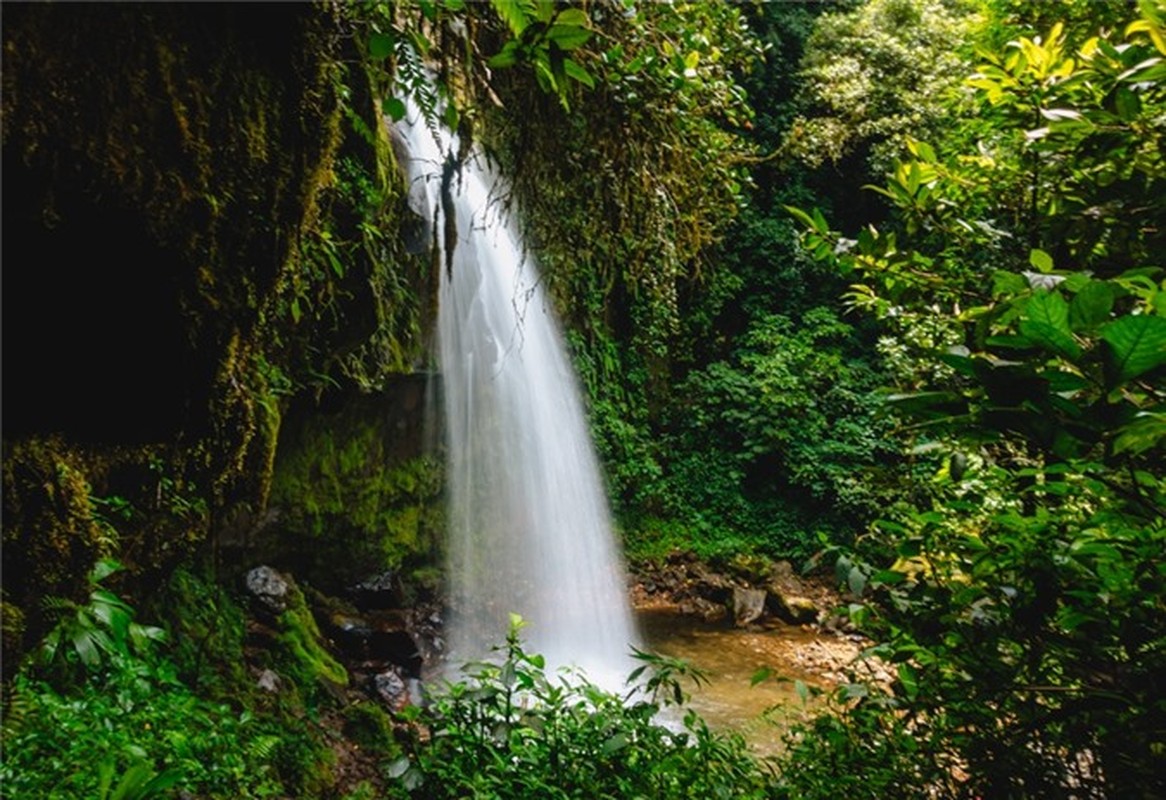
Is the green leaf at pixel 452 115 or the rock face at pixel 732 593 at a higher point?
the green leaf at pixel 452 115

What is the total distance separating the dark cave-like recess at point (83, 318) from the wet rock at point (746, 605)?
8.94 metres

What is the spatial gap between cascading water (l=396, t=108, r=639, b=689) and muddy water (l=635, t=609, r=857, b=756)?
23.0 inches

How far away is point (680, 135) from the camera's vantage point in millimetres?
3670

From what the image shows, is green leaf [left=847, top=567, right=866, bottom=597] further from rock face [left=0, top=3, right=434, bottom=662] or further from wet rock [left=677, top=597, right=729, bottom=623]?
wet rock [left=677, top=597, right=729, bottom=623]

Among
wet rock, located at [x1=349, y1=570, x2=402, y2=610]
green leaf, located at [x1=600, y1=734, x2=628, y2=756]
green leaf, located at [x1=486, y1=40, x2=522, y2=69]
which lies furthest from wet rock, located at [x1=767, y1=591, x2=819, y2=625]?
green leaf, located at [x1=486, y1=40, x2=522, y2=69]

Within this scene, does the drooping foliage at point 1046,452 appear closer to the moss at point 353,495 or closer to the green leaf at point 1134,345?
the green leaf at point 1134,345

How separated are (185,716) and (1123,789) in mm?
3492

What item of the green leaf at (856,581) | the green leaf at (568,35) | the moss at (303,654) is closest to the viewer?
the green leaf at (568,35)

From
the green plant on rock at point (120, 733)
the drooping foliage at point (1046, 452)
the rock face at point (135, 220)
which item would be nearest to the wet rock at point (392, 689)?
the green plant on rock at point (120, 733)

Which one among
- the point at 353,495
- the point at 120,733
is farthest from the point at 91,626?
the point at 353,495

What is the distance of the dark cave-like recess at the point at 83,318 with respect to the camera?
1.49 meters

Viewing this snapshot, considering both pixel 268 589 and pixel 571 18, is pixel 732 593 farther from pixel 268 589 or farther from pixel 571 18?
pixel 571 18

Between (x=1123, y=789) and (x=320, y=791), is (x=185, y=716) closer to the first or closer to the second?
(x=320, y=791)

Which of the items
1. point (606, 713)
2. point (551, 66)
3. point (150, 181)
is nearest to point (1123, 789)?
point (606, 713)
